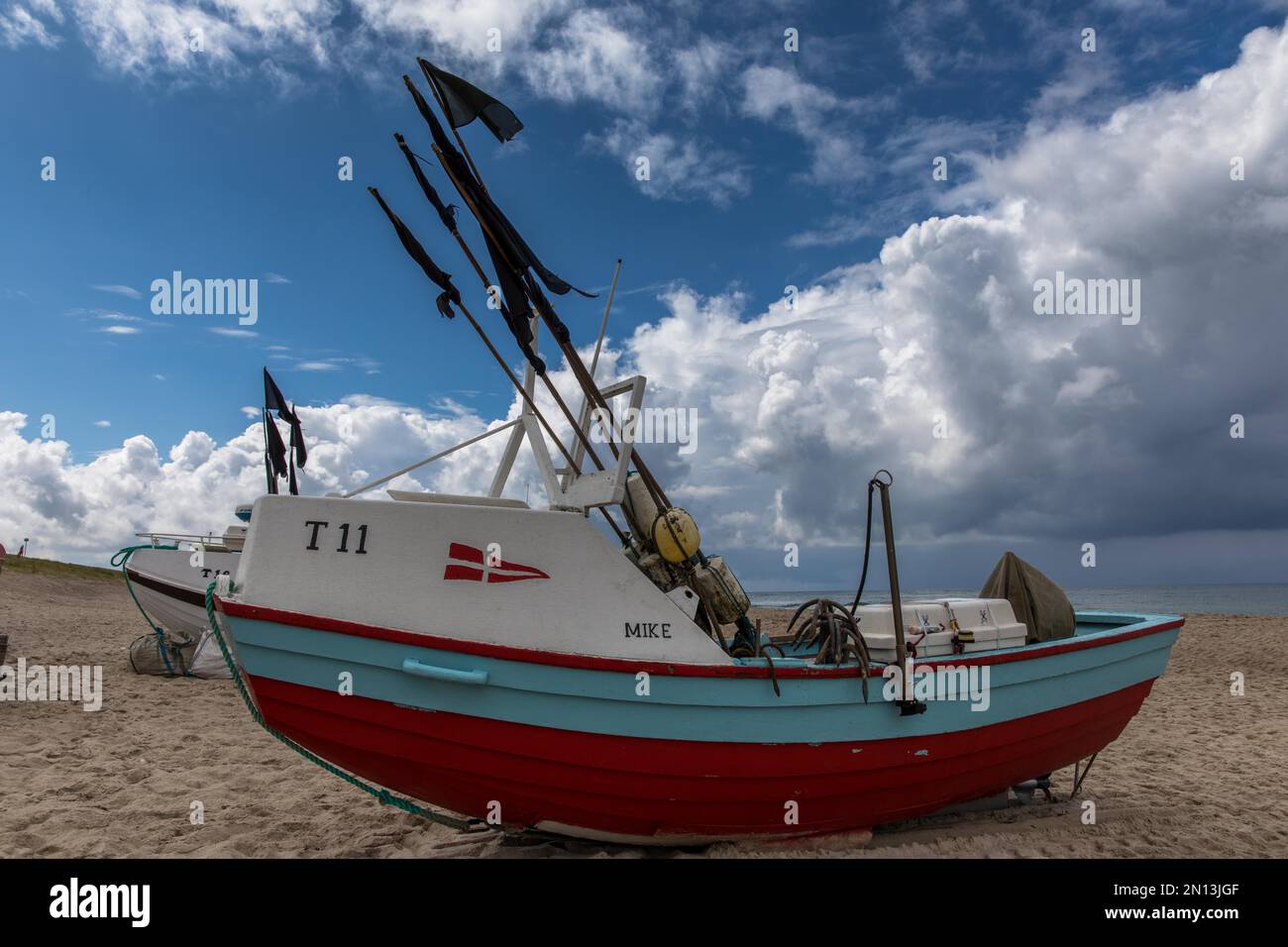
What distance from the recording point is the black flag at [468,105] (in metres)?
4.18

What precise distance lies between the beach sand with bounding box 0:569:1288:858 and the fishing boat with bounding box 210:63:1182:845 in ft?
2.52

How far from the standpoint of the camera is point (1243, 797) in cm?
689

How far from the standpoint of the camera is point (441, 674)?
389cm

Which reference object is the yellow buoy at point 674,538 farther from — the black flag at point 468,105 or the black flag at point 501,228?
the black flag at point 468,105

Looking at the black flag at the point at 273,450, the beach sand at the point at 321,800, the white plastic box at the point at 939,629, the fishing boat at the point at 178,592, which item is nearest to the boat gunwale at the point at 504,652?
the white plastic box at the point at 939,629

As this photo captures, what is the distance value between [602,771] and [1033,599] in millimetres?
4445

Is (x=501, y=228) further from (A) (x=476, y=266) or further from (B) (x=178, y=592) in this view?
(B) (x=178, y=592)

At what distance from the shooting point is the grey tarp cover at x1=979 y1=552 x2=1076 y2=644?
6.65 meters

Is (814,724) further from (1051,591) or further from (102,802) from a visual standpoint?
(102,802)

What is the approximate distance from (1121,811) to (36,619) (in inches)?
989

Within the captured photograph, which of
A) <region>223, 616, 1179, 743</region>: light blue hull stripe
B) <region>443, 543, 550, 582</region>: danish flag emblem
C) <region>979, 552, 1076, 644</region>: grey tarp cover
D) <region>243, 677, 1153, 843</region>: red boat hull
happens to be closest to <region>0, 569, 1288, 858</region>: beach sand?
<region>243, 677, 1153, 843</region>: red boat hull

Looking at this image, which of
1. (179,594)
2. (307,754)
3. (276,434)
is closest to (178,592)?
(179,594)

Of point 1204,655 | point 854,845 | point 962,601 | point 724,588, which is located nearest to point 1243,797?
point 962,601

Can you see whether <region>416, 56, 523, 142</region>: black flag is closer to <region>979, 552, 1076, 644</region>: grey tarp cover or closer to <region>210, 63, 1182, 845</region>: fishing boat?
<region>210, 63, 1182, 845</region>: fishing boat
